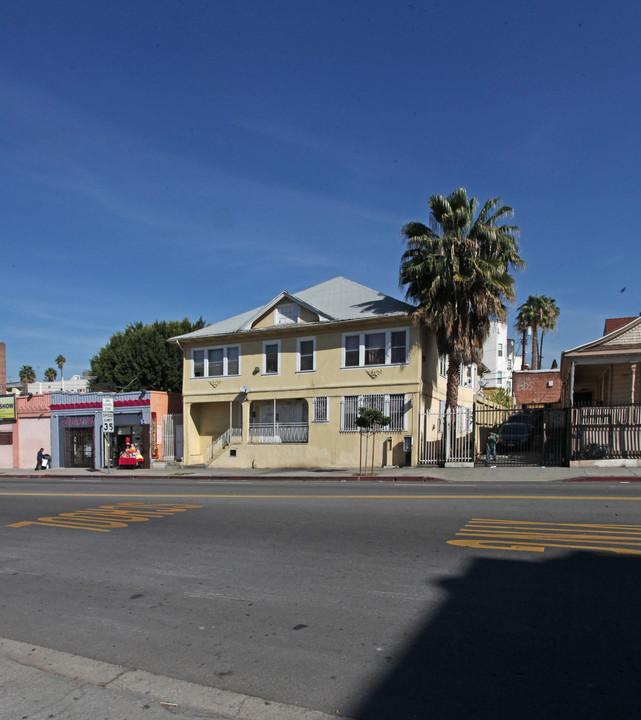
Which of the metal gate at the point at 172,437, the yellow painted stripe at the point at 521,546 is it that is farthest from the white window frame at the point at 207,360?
the yellow painted stripe at the point at 521,546

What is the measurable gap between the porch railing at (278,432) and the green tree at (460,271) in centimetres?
723

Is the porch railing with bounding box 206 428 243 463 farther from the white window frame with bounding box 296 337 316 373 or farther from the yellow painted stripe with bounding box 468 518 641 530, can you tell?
the yellow painted stripe with bounding box 468 518 641 530

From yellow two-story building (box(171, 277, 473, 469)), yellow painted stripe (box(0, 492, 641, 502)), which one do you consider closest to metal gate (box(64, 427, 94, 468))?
yellow two-story building (box(171, 277, 473, 469))

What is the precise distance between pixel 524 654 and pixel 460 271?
20999mm

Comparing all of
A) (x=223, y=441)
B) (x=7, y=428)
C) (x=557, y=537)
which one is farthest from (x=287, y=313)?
(x=557, y=537)

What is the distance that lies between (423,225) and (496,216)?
2.91 metres

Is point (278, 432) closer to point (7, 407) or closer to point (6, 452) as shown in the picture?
point (7, 407)

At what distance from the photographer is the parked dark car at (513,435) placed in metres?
25.0

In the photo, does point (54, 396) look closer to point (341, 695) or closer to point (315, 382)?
point (315, 382)

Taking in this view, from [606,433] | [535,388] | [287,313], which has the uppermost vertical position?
[287,313]

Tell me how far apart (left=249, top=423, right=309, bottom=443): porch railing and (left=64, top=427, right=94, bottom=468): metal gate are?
1142cm

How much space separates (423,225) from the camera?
25.0 m

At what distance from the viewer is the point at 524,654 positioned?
4.51 metres

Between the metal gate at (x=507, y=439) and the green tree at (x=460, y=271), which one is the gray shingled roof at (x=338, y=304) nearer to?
the green tree at (x=460, y=271)
